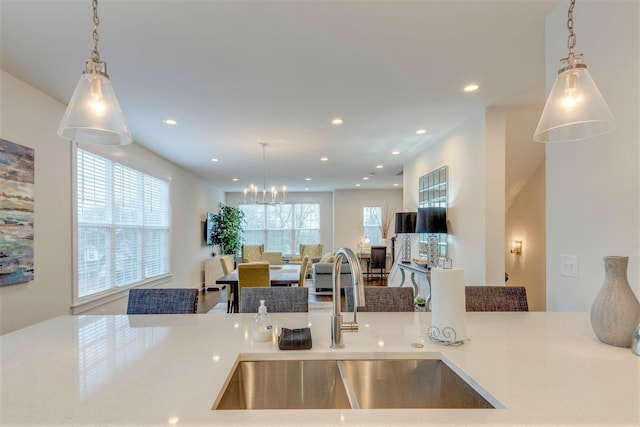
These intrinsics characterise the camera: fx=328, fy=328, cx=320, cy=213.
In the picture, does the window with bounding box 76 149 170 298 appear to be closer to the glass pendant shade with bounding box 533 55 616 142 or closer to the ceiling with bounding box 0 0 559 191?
the ceiling with bounding box 0 0 559 191

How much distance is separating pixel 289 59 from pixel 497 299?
2058 mm

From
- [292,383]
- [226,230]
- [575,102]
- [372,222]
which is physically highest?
[575,102]

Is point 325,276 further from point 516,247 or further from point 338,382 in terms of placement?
point 338,382

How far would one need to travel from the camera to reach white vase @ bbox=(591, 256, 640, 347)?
1.12 m

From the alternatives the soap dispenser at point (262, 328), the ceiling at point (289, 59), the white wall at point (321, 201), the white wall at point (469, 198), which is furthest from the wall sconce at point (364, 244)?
the soap dispenser at point (262, 328)

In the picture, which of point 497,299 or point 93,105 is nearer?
point 93,105

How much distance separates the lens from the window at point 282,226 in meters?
10.3

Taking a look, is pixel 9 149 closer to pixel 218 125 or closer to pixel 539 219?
pixel 218 125

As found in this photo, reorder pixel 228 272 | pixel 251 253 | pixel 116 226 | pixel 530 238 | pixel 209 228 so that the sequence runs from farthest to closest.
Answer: pixel 251 253 < pixel 209 228 < pixel 228 272 < pixel 530 238 < pixel 116 226

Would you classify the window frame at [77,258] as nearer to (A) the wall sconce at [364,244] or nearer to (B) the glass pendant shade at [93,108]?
(B) the glass pendant shade at [93,108]

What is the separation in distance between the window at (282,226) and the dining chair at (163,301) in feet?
27.1

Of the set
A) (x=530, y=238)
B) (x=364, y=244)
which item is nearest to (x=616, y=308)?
(x=530, y=238)

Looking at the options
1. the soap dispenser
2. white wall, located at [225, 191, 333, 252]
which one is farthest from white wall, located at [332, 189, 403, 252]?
the soap dispenser

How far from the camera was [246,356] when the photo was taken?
1.17m
